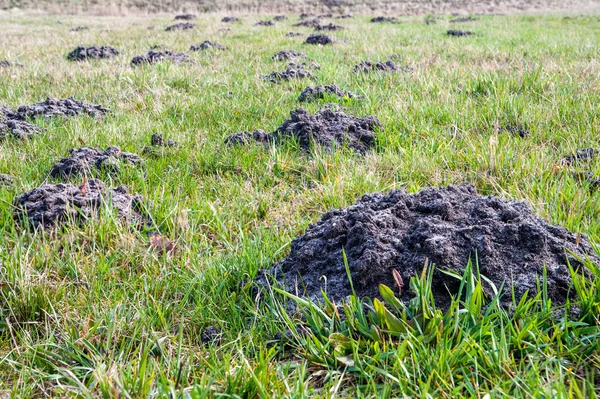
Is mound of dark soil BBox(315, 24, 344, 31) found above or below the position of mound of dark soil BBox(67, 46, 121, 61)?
above

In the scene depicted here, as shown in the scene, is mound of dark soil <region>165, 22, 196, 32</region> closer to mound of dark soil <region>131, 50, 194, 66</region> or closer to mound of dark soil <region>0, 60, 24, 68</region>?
mound of dark soil <region>131, 50, 194, 66</region>

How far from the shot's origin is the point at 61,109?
15.4 feet

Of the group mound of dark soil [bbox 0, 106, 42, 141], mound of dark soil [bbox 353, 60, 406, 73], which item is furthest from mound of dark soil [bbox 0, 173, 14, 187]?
mound of dark soil [bbox 353, 60, 406, 73]

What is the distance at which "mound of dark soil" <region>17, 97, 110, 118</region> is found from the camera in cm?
454

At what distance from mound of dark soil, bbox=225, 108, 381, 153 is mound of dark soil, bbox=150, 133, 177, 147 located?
1.50 feet

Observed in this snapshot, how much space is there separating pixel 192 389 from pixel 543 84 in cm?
501

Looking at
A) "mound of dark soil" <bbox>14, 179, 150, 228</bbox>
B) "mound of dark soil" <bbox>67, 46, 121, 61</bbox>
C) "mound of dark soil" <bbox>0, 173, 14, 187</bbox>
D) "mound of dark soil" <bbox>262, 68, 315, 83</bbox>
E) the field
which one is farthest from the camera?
"mound of dark soil" <bbox>67, 46, 121, 61</bbox>

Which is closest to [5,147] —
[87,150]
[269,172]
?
[87,150]

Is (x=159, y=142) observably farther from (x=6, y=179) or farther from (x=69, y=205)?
(x=69, y=205)

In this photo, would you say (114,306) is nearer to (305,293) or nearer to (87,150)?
(305,293)

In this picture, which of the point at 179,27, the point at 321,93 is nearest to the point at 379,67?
the point at 321,93

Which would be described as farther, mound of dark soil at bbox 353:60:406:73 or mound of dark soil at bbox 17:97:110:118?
mound of dark soil at bbox 353:60:406:73

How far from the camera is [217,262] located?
7.22 ft

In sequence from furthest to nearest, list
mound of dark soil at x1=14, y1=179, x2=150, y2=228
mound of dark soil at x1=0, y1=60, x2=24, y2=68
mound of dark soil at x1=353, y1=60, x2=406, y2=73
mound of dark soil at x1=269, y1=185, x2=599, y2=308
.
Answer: mound of dark soil at x1=0, y1=60, x2=24, y2=68, mound of dark soil at x1=353, y1=60, x2=406, y2=73, mound of dark soil at x1=14, y1=179, x2=150, y2=228, mound of dark soil at x1=269, y1=185, x2=599, y2=308
